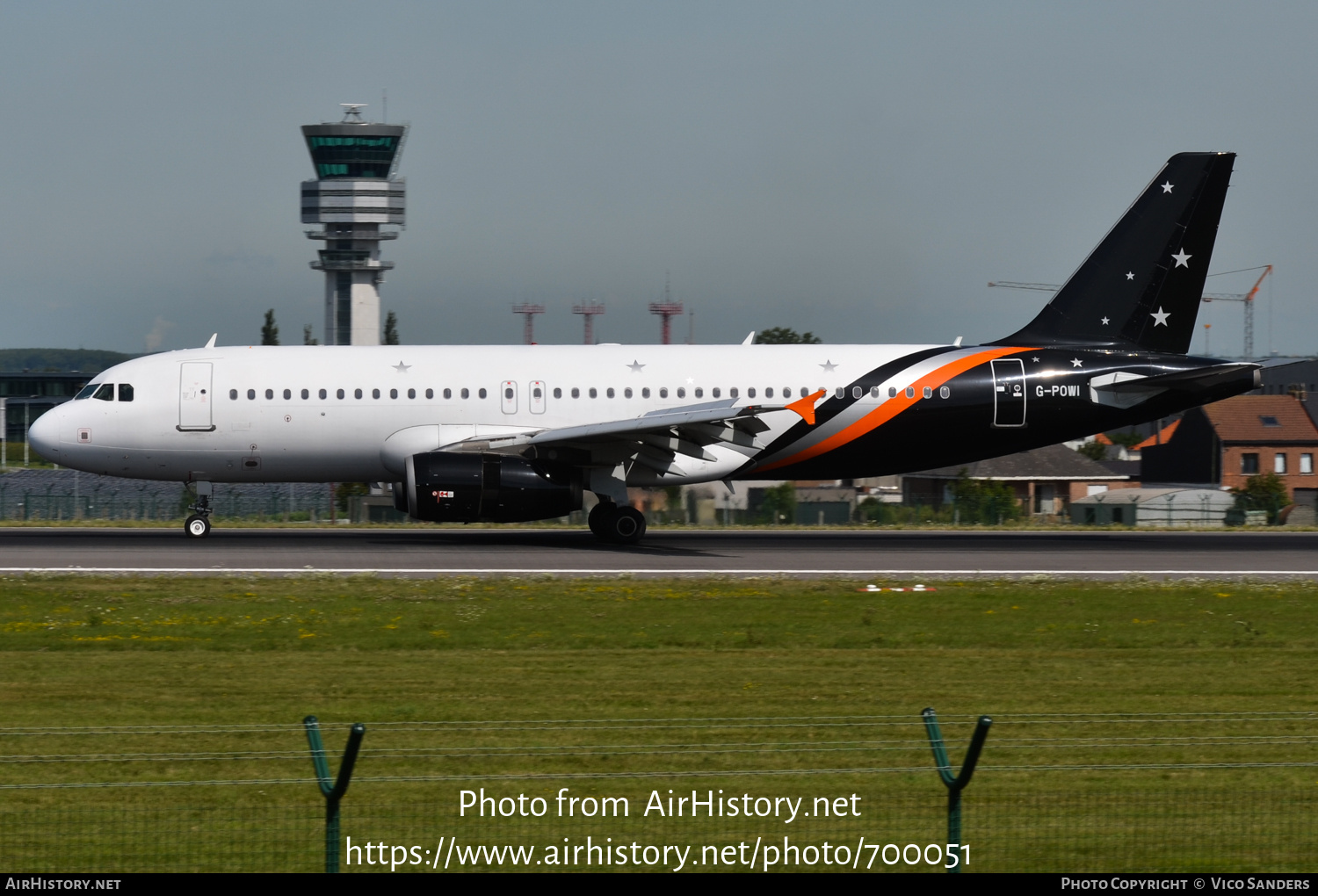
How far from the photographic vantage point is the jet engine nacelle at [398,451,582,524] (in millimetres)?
27547

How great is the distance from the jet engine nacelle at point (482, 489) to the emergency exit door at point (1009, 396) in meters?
9.47

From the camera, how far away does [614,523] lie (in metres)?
30.2

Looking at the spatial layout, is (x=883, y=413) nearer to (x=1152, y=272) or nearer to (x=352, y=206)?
(x=1152, y=272)

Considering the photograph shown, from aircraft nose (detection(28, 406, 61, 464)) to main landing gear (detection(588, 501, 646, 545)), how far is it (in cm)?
1191

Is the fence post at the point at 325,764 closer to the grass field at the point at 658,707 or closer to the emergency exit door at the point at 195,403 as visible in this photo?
the grass field at the point at 658,707

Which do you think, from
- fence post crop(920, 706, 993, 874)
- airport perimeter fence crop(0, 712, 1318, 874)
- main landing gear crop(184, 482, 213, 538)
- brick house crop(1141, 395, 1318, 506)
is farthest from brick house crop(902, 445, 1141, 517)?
fence post crop(920, 706, 993, 874)

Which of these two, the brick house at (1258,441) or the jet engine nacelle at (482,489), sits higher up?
the brick house at (1258,441)

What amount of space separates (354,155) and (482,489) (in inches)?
3923

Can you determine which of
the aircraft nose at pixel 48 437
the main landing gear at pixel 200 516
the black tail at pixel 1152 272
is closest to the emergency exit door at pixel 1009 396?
the black tail at pixel 1152 272

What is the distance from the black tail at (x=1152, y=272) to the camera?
3156 cm

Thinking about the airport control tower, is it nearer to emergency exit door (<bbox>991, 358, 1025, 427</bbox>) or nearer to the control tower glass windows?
the control tower glass windows

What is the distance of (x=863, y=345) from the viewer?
30.9 meters

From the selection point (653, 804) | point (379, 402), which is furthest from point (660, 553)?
point (653, 804)

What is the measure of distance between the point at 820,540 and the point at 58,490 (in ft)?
111
